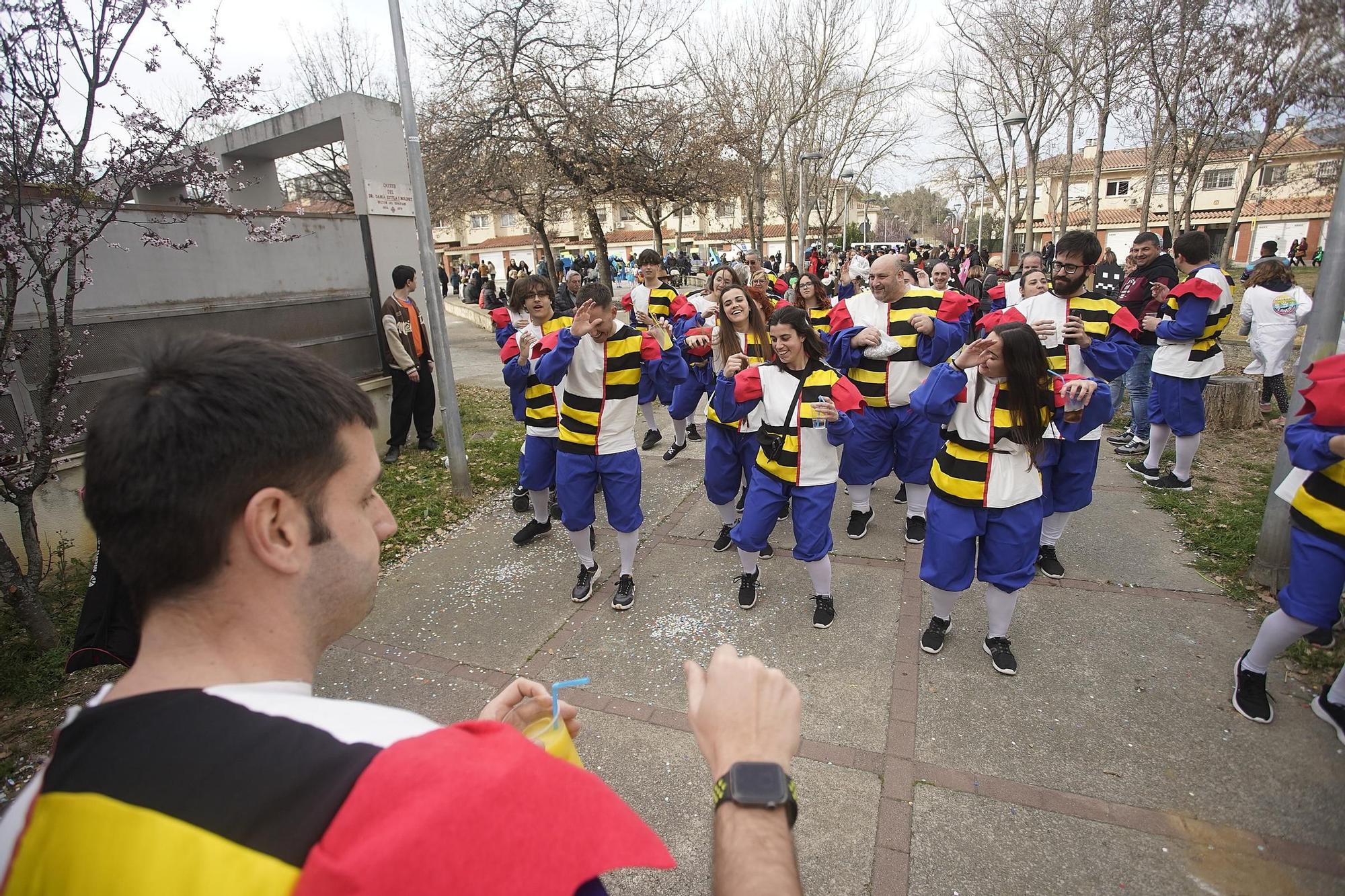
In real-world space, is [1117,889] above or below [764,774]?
below

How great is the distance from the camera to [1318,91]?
272 centimetres

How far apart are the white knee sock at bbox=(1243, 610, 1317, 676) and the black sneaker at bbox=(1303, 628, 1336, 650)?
57 centimetres

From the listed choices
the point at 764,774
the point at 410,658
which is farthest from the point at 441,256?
the point at 764,774

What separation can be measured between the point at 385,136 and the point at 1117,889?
8.20 metres

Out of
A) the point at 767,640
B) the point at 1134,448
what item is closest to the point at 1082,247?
the point at 767,640

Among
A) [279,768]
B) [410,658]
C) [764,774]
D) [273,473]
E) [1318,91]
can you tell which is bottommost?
[410,658]

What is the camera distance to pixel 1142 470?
645cm

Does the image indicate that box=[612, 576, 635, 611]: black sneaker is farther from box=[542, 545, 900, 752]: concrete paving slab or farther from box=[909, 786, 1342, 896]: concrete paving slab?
box=[909, 786, 1342, 896]: concrete paving slab

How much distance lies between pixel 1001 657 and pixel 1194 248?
14.8 ft

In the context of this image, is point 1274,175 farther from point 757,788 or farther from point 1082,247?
point 757,788

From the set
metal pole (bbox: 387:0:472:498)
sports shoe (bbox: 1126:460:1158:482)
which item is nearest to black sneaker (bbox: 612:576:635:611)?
metal pole (bbox: 387:0:472:498)

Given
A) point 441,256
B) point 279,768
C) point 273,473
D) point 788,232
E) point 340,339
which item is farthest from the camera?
point 441,256

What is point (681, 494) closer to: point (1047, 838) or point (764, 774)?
point (1047, 838)

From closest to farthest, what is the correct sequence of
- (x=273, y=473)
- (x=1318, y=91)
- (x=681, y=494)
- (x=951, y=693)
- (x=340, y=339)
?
(x=273, y=473), (x=1318, y=91), (x=951, y=693), (x=681, y=494), (x=340, y=339)
